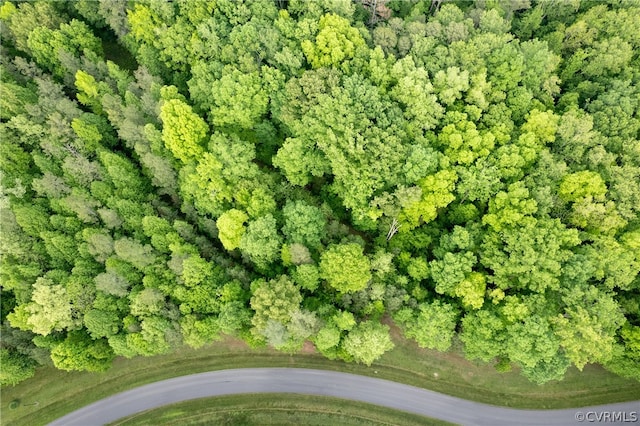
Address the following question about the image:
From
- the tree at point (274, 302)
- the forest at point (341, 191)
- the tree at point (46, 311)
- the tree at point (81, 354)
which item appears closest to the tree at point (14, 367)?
the forest at point (341, 191)

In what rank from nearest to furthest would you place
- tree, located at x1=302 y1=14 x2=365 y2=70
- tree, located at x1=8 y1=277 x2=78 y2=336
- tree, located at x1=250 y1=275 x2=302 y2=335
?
tree, located at x1=250 y1=275 x2=302 y2=335, tree, located at x1=8 y1=277 x2=78 y2=336, tree, located at x1=302 y1=14 x2=365 y2=70

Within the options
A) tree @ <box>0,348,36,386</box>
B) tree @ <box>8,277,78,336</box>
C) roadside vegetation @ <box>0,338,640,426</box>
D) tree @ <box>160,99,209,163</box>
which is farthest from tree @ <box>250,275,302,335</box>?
tree @ <box>0,348,36,386</box>

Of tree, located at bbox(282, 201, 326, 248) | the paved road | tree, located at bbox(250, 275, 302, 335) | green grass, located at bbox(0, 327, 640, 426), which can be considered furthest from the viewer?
green grass, located at bbox(0, 327, 640, 426)

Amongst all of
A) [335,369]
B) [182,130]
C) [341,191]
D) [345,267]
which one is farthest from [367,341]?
[182,130]

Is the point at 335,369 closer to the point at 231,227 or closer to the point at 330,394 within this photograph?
the point at 330,394

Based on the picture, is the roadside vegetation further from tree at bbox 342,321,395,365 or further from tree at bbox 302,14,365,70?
tree at bbox 302,14,365,70

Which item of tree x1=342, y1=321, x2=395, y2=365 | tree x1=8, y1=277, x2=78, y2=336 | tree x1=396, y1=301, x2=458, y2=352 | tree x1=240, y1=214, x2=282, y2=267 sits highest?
tree x1=240, y1=214, x2=282, y2=267
